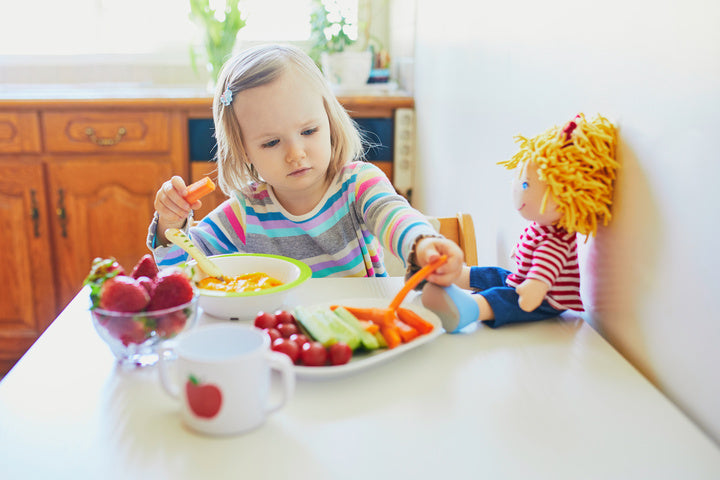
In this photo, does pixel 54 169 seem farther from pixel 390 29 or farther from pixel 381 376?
pixel 381 376

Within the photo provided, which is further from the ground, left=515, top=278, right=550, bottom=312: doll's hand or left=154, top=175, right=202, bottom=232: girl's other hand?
left=154, top=175, right=202, bottom=232: girl's other hand

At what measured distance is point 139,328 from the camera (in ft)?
2.09

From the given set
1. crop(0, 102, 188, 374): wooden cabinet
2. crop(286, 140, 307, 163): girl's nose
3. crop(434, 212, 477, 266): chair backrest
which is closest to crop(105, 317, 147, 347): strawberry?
crop(286, 140, 307, 163): girl's nose

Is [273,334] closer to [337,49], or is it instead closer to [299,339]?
[299,339]

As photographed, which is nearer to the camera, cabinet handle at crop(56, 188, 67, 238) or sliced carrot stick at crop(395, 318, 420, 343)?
sliced carrot stick at crop(395, 318, 420, 343)

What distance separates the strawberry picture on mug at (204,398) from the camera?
20.7 inches

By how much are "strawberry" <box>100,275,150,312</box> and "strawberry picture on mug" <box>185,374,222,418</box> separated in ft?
0.46

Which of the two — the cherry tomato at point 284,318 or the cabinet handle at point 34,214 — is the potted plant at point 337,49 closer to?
the cabinet handle at point 34,214

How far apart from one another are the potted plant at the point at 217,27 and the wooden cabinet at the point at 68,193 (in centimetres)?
35

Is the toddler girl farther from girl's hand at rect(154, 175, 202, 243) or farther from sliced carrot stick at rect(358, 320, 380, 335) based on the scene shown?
sliced carrot stick at rect(358, 320, 380, 335)

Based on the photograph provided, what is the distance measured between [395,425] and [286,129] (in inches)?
24.0

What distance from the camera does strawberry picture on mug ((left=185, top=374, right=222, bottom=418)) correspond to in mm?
526

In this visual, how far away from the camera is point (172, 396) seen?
0.57 meters

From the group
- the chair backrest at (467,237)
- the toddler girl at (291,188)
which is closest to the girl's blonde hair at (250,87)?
the toddler girl at (291,188)
